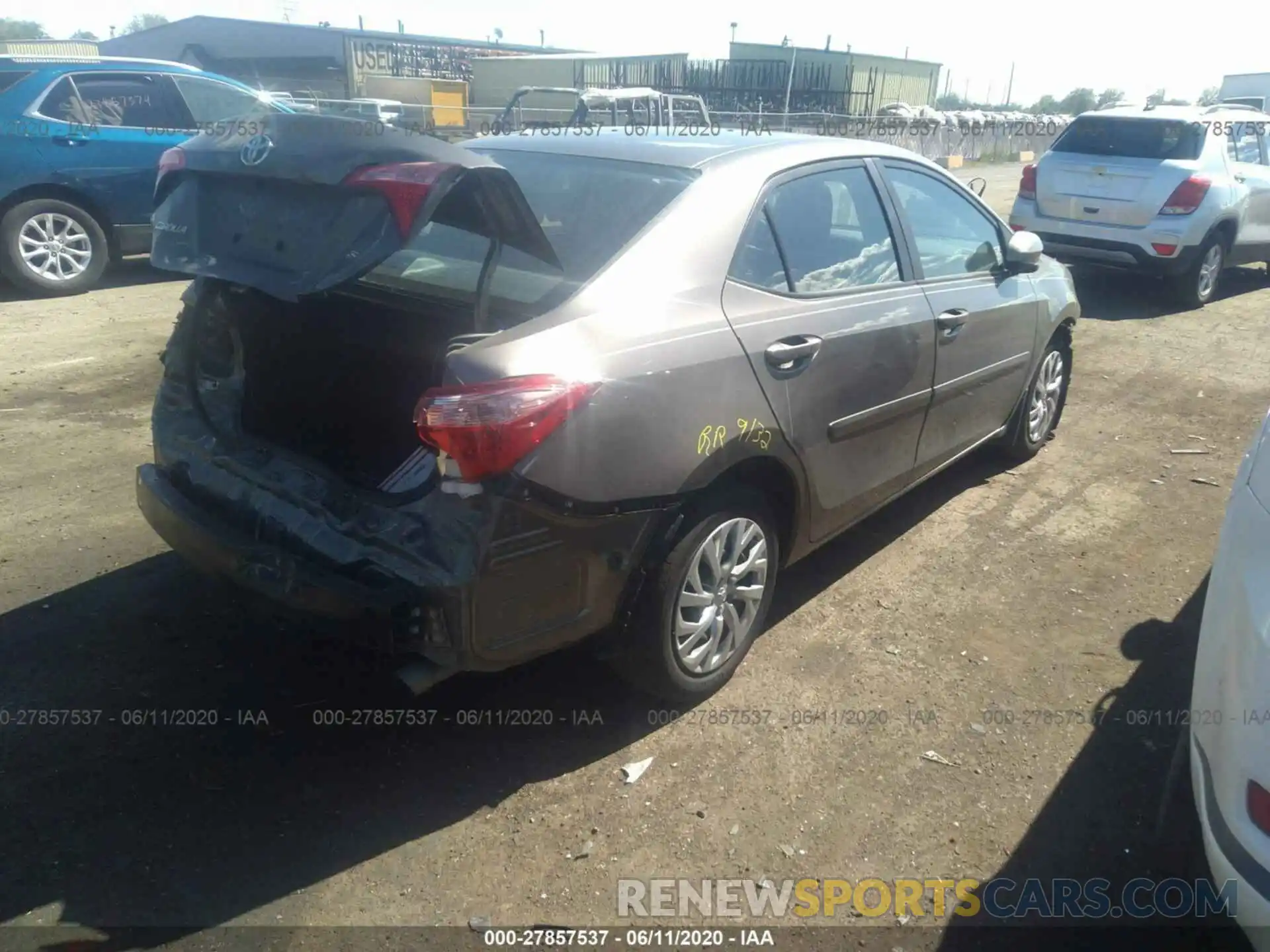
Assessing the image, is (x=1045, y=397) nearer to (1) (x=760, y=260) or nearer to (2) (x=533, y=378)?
(1) (x=760, y=260)

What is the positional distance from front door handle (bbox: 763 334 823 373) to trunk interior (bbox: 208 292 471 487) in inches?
36.9

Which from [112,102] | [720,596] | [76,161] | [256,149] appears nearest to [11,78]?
[112,102]

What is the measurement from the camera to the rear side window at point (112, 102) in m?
8.41

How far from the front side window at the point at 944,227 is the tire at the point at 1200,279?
5.69 metres

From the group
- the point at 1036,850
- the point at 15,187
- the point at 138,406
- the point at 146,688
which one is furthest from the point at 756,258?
the point at 15,187

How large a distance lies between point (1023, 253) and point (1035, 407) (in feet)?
3.51

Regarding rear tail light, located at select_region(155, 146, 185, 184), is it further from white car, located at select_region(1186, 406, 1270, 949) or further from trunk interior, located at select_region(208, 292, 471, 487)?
white car, located at select_region(1186, 406, 1270, 949)

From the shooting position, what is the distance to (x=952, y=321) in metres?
3.99

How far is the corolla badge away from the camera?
2.81 meters

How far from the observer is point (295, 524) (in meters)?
2.83

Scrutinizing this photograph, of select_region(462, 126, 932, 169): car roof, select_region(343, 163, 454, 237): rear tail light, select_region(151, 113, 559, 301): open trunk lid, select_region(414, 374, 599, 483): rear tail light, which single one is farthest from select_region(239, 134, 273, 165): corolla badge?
select_region(462, 126, 932, 169): car roof

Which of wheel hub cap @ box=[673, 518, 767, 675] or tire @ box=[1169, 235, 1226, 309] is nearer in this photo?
wheel hub cap @ box=[673, 518, 767, 675]

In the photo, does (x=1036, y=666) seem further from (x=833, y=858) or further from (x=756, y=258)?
(x=756, y=258)

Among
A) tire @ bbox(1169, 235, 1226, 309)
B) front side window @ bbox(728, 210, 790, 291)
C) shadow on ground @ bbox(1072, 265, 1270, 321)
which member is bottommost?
shadow on ground @ bbox(1072, 265, 1270, 321)
